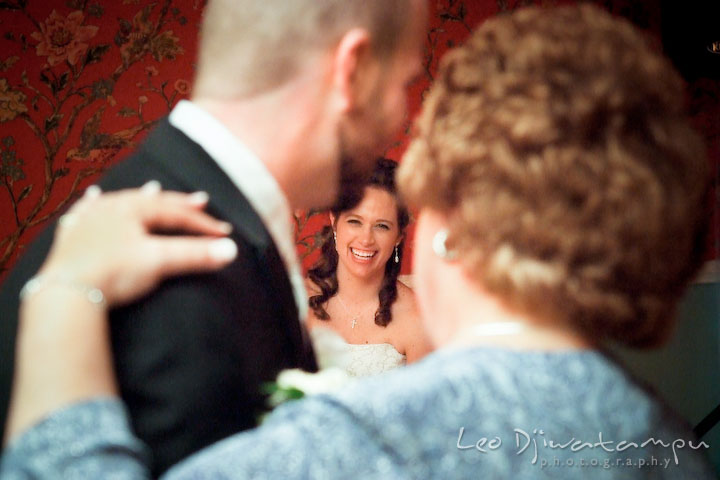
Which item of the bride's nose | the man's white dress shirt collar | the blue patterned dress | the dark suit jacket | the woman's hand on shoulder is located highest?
the man's white dress shirt collar

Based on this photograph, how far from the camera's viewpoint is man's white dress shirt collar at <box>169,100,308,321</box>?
28.0 inches

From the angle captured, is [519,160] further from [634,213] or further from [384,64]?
[384,64]

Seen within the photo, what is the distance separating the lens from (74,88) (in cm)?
236

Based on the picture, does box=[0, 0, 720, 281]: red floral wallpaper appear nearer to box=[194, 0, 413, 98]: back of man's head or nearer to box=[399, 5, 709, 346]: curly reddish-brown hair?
box=[194, 0, 413, 98]: back of man's head

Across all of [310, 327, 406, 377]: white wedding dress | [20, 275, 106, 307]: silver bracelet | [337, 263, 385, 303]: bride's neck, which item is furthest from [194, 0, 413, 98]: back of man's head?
[337, 263, 385, 303]: bride's neck

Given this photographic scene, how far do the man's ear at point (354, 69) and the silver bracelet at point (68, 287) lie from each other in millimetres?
360

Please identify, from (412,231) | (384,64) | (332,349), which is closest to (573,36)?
(384,64)

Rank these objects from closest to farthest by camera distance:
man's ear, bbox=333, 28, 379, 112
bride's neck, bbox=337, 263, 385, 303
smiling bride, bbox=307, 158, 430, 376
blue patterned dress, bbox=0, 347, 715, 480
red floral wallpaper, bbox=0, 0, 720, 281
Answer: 1. blue patterned dress, bbox=0, 347, 715, 480
2. man's ear, bbox=333, 28, 379, 112
3. red floral wallpaper, bbox=0, 0, 720, 281
4. smiling bride, bbox=307, 158, 430, 376
5. bride's neck, bbox=337, 263, 385, 303

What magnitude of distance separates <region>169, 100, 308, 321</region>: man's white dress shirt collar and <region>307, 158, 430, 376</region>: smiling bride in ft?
5.50

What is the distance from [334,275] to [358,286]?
112mm

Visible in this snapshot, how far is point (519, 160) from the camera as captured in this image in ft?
1.90

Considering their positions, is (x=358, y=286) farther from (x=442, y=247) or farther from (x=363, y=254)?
(x=442, y=247)

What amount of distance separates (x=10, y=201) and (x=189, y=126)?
6.35 feet

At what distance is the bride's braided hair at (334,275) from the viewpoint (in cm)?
254
